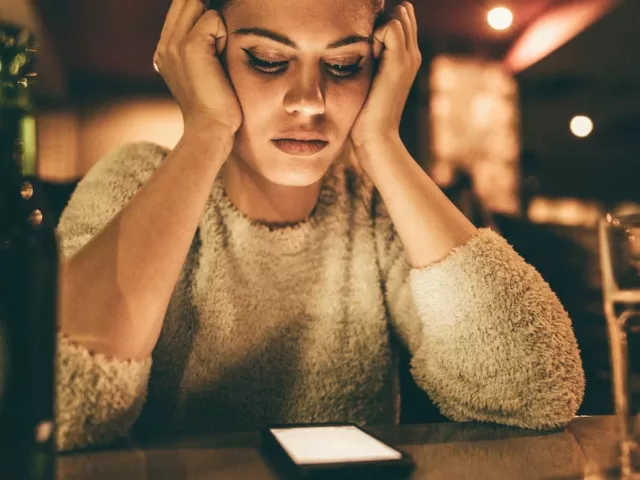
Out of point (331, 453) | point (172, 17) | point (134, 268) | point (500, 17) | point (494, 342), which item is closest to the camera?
point (331, 453)

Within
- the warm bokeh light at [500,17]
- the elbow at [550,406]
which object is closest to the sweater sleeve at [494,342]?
the elbow at [550,406]

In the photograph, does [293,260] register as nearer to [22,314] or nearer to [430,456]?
[430,456]

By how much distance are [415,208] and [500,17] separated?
8.12 ft

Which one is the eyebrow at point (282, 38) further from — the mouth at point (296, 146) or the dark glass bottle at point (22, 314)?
the dark glass bottle at point (22, 314)

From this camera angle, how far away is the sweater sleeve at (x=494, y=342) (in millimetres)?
696

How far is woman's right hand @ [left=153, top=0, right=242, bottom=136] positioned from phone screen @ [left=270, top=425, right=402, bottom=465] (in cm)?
42

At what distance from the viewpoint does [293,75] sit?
2.53 ft

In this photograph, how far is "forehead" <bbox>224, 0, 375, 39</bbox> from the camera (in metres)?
0.76

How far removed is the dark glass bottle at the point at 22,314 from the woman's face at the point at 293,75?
1.40 ft

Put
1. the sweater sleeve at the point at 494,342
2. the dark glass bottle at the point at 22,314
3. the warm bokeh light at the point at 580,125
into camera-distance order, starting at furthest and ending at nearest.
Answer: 1. the warm bokeh light at the point at 580,125
2. the sweater sleeve at the point at 494,342
3. the dark glass bottle at the point at 22,314

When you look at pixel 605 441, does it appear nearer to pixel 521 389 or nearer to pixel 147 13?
pixel 521 389

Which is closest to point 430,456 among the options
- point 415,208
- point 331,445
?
point 331,445

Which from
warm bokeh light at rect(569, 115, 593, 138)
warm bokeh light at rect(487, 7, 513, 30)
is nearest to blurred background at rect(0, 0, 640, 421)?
warm bokeh light at rect(487, 7, 513, 30)

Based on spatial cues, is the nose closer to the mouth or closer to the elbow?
the mouth
